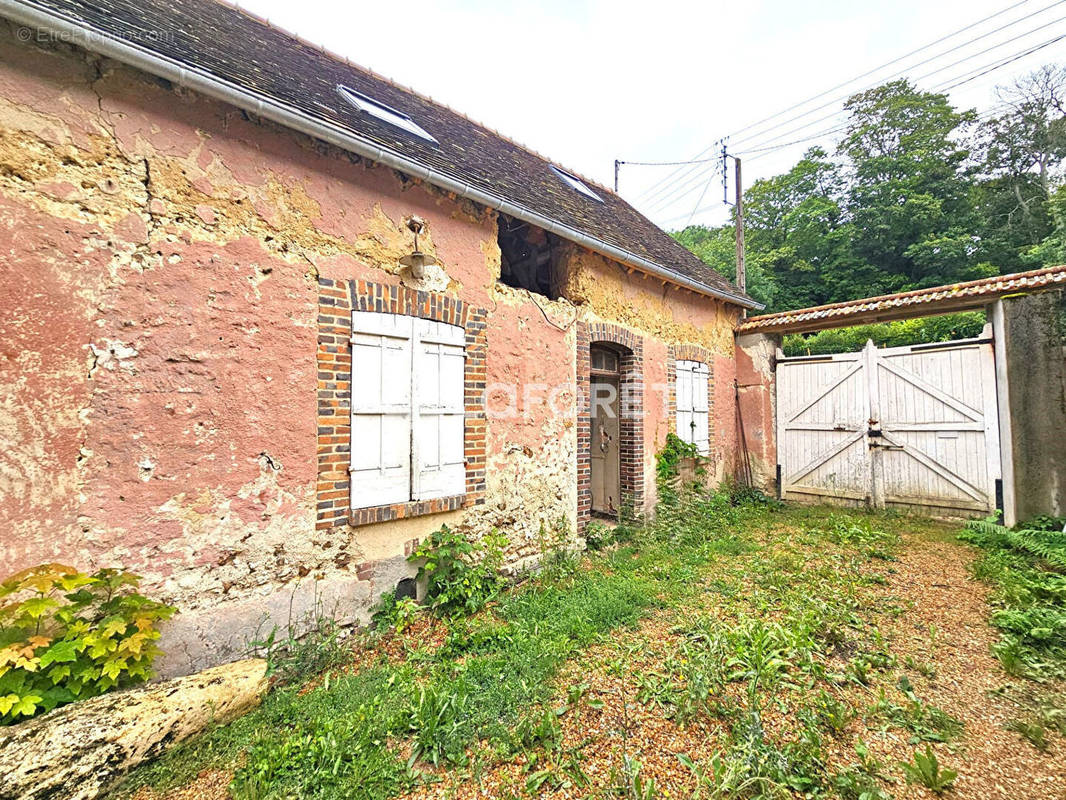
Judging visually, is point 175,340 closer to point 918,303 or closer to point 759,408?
point 759,408

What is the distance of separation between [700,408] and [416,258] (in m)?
5.36

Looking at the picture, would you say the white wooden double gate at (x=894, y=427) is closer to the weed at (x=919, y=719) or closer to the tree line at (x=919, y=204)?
the weed at (x=919, y=719)

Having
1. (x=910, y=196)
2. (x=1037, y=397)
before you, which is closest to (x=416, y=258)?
(x=1037, y=397)

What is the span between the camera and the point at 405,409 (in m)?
3.72

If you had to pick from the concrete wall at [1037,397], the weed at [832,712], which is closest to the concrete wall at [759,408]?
the concrete wall at [1037,397]

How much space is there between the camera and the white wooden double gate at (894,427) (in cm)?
595

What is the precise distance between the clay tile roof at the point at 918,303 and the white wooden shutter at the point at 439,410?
Answer: 607cm

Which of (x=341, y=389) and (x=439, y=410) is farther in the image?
(x=439, y=410)

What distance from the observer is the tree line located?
15.0m

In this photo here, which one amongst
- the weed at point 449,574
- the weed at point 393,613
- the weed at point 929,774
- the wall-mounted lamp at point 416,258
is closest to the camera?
the weed at point 929,774

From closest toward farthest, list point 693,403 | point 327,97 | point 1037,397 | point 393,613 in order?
point 393,613 → point 327,97 → point 1037,397 → point 693,403

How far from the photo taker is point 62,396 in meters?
2.40

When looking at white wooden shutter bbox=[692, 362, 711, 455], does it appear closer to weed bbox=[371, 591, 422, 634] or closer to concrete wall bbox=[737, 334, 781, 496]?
concrete wall bbox=[737, 334, 781, 496]

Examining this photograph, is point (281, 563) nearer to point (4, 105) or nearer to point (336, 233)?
point (336, 233)
